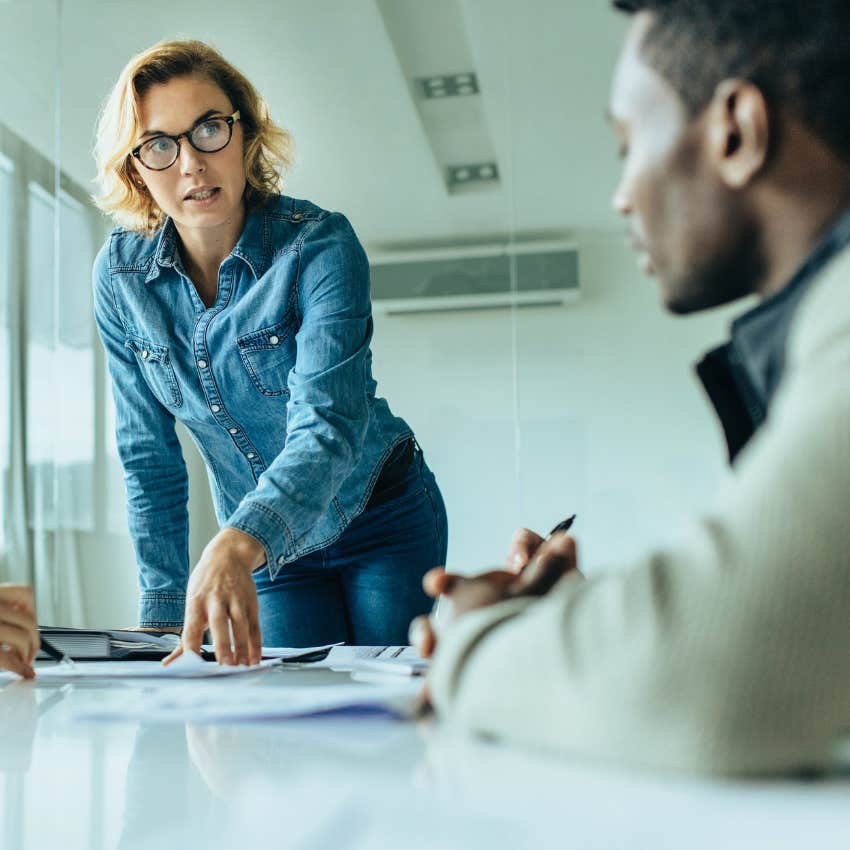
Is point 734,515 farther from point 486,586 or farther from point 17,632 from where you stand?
point 17,632

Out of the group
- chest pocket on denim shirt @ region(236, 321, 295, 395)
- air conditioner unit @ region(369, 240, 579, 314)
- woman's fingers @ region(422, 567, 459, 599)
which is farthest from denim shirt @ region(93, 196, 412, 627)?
air conditioner unit @ region(369, 240, 579, 314)

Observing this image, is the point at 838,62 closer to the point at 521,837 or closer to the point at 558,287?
the point at 521,837

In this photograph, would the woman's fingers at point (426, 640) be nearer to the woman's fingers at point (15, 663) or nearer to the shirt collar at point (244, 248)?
the woman's fingers at point (15, 663)

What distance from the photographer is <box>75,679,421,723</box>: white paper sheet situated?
0.64 metres

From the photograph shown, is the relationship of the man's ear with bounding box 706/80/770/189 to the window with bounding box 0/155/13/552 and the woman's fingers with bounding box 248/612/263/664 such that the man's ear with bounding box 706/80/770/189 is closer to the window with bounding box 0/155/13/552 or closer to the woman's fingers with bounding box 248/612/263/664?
the woman's fingers with bounding box 248/612/263/664

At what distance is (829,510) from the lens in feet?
1.33

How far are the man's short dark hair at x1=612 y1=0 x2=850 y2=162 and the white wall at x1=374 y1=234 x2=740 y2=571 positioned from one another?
276 cm

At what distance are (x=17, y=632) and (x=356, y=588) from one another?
0.73 m

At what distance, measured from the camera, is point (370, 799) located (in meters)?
0.45

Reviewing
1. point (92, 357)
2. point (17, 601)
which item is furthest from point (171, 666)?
point (92, 357)

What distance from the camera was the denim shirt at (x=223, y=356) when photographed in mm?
1500

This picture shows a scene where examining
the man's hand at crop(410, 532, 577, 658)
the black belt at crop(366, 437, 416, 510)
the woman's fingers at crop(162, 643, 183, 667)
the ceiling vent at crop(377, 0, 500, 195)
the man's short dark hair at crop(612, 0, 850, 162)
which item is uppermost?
the ceiling vent at crop(377, 0, 500, 195)

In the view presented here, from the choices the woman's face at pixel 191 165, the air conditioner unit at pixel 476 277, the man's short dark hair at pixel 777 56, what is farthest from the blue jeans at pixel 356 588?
the air conditioner unit at pixel 476 277

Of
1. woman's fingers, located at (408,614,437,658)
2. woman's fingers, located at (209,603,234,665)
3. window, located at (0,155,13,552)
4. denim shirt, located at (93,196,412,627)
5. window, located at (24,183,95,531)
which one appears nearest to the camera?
woman's fingers, located at (408,614,437,658)
